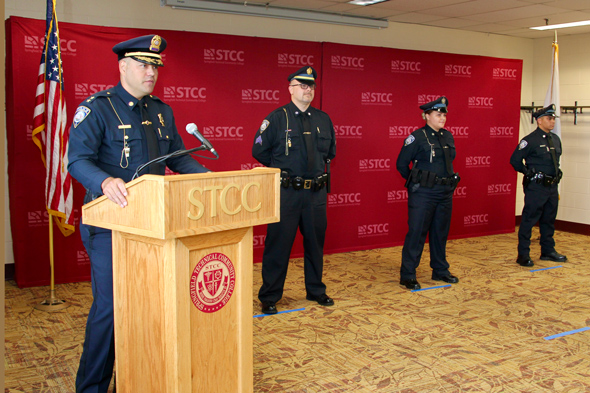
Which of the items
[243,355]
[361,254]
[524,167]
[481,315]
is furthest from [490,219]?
[243,355]

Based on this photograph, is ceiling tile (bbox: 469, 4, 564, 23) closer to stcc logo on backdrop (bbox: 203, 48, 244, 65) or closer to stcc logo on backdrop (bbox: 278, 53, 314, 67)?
stcc logo on backdrop (bbox: 278, 53, 314, 67)

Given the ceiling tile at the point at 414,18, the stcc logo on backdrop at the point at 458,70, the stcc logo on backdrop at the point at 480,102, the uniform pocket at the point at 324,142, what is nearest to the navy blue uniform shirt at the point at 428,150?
the uniform pocket at the point at 324,142

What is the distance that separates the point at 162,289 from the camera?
1.95 meters

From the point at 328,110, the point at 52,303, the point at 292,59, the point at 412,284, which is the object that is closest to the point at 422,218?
the point at 412,284

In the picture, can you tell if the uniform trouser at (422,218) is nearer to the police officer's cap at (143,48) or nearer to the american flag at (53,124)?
the american flag at (53,124)

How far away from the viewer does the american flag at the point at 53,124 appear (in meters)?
4.19

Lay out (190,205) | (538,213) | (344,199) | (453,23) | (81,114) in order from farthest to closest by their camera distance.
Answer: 1. (453,23)
2. (344,199)
3. (538,213)
4. (81,114)
5. (190,205)

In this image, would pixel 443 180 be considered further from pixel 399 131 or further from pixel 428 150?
pixel 399 131

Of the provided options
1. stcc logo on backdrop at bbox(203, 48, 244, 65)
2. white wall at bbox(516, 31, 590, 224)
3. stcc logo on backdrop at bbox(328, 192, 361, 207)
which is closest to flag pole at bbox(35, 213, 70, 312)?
stcc logo on backdrop at bbox(203, 48, 244, 65)

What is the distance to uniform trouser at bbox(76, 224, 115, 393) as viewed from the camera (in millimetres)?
2309

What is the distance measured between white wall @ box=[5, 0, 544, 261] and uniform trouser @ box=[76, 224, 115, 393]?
10.00 ft

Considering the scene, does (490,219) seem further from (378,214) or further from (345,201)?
(345,201)

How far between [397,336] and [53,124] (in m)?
2.94

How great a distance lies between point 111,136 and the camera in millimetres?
2352
